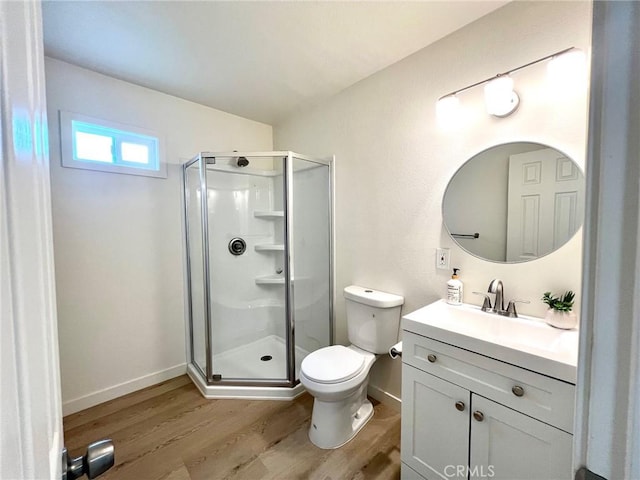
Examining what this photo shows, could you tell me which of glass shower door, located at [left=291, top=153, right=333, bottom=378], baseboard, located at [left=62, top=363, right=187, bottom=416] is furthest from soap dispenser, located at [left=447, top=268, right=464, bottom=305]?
baseboard, located at [left=62, top=363, right=187, bottom=416]

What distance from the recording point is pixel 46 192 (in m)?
0.47

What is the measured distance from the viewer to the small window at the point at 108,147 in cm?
179

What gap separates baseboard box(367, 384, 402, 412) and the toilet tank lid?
2.33 ft

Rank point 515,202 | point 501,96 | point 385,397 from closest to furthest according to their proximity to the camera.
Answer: point 501,96
point 515,202
point 385,397

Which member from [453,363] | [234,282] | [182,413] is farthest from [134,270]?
[453,363]

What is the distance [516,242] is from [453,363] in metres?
0.72

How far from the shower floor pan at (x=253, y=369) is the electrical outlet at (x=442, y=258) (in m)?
1.33

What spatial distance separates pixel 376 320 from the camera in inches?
70.6

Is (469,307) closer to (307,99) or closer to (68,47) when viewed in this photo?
(307,99)

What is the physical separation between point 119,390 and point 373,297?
206cm

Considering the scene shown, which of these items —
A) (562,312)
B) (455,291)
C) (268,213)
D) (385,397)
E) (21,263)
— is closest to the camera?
(21,263)

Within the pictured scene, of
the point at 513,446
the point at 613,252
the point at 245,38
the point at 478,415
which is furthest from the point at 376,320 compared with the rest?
the point at 245,38

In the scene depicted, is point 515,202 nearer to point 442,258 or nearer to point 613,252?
point 442,258

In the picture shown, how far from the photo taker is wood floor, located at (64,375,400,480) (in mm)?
1431
